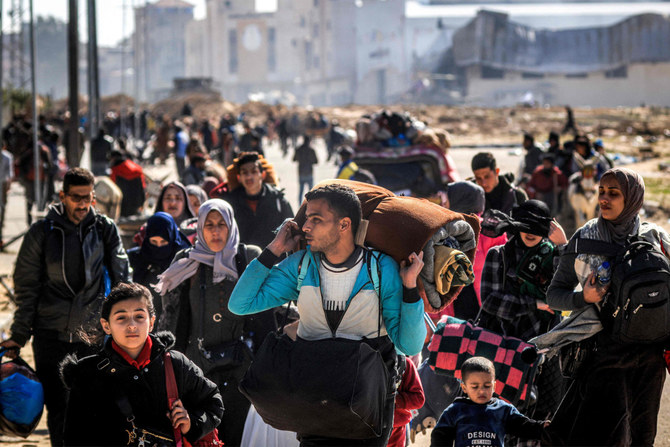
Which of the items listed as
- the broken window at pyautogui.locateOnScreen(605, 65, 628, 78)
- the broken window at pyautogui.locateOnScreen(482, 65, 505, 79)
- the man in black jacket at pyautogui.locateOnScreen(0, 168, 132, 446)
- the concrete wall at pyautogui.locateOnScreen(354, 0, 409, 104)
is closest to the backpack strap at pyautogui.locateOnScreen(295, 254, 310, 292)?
the man in black jacket at pyautogui.locateOnScreen(0, 168, 132, 446)

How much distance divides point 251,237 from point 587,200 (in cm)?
580

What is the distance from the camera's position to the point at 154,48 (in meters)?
164

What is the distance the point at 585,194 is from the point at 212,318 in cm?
785

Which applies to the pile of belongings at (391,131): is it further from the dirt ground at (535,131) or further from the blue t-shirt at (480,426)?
the blue t-shirt at (480,426)

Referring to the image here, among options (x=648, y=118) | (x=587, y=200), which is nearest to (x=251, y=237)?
(x=587, y=200)

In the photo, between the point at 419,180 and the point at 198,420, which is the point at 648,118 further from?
the point at 198,420

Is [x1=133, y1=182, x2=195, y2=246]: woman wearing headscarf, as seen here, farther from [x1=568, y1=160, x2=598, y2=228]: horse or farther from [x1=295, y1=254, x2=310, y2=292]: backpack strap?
[x1=568, y1=160, x2=598, y2=228]: horse

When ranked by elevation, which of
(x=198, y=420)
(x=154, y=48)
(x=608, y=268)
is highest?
(x=154, y=48)

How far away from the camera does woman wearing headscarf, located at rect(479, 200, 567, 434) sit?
18.2 feet

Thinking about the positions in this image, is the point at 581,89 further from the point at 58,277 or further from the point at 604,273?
the point at 604,273

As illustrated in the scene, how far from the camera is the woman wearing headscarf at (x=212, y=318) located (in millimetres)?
5566

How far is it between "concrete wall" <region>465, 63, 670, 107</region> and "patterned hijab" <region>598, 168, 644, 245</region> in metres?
90.7

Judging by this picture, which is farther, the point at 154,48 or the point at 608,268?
the point at 154,48

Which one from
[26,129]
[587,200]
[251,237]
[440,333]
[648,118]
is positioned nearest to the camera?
[440,333]
